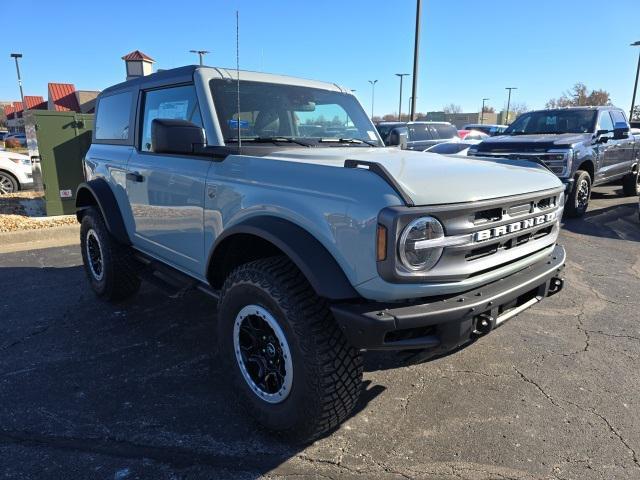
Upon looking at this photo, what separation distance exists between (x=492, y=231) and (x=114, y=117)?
3744 mm

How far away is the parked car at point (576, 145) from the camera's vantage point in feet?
27.1

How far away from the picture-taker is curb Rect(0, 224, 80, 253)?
710cm

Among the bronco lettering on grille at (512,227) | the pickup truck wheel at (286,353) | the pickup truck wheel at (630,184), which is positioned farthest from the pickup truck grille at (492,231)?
the pickup truck wheel at (630,184)

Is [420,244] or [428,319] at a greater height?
[420,244]

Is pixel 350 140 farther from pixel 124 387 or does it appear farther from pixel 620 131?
pixel 620 131

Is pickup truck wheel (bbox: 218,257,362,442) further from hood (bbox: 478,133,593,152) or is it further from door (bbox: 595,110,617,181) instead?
door (bbox: 595,110,617,181)

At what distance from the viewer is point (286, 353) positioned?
242 cm

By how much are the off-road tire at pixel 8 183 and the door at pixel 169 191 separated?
27.6ft

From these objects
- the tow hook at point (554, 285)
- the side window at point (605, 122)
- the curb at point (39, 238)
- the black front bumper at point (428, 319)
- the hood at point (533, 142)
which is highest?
the side window at point (605, 122)

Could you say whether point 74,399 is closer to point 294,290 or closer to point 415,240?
point 294,290

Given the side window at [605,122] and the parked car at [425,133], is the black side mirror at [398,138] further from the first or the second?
the parked car at [425,133]

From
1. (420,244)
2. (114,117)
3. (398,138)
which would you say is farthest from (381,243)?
(114,117)

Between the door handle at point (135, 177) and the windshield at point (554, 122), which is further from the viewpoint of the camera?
the windshield at point (554, 122)

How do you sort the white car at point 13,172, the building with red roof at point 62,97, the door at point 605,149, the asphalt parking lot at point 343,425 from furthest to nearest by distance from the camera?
1. the building with red roof at point 62,97
2. the white car at point 13,172
3. the door at point 605,149
4. the asphalt parking lot at point 343,425
